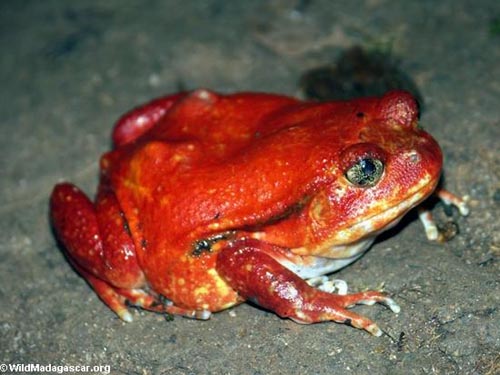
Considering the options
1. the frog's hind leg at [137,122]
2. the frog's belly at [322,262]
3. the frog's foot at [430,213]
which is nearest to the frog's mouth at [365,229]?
the frog's belly at [322,262]

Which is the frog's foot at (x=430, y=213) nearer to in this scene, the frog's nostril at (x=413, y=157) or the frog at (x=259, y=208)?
the frog at (x=259, y=208)

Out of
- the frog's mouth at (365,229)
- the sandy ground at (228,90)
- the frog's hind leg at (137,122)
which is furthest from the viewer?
the frog's hind leg at (137,122)

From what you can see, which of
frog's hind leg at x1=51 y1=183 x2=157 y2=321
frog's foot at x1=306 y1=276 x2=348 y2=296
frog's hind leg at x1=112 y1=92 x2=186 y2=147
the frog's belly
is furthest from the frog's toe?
frog's hind leg at x1=112 y1=92 x2=186 y2=147

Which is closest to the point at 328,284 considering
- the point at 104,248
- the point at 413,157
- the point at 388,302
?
the point at 388,302

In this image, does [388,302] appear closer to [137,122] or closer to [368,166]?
[368,166]

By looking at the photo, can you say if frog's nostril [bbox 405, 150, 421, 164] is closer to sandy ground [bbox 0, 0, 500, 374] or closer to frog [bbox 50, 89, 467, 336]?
frog [bbox 50, 89, 467, 336]

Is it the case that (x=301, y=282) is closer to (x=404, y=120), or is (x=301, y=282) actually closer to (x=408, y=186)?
(x=408, y=186)
